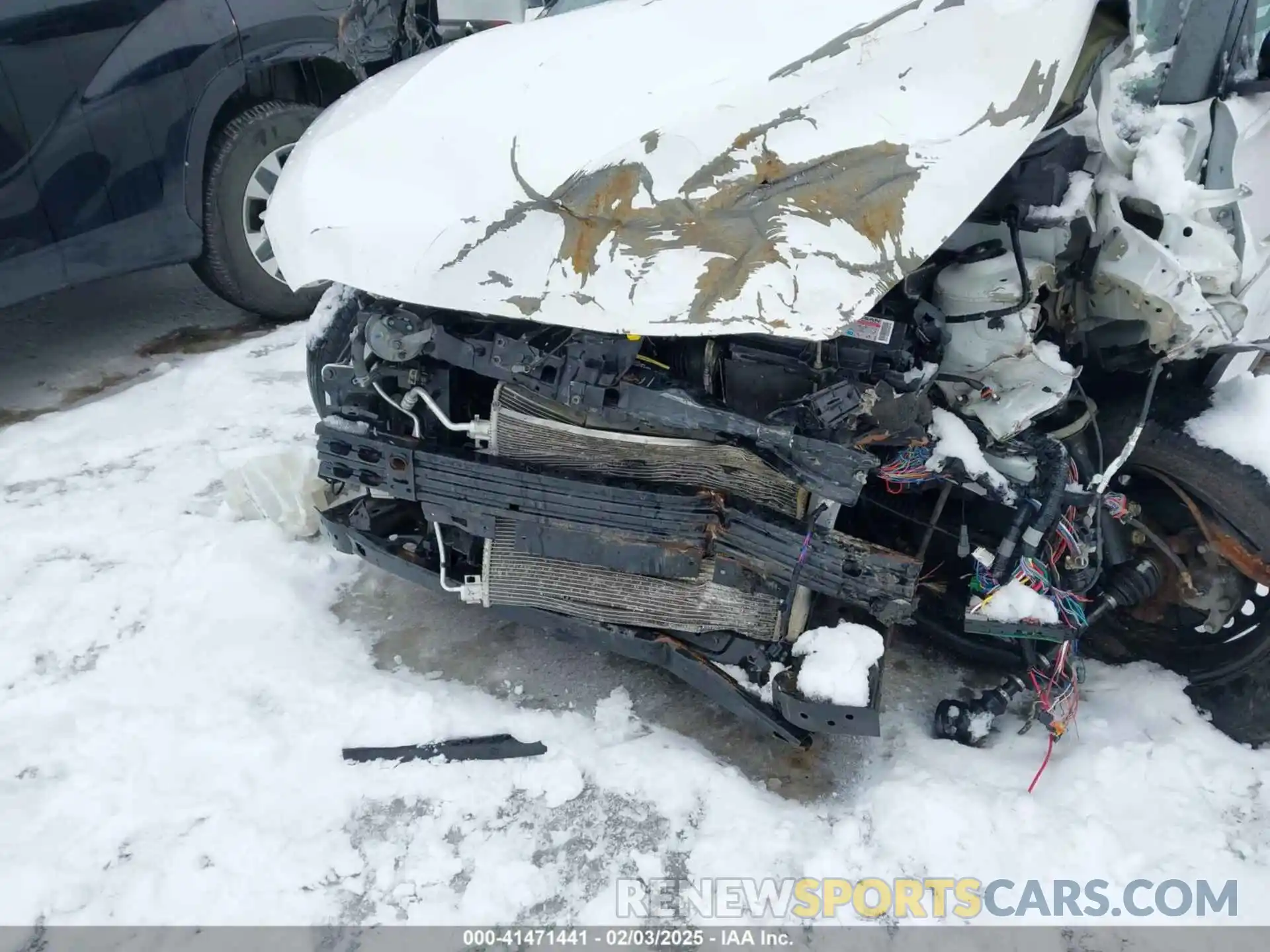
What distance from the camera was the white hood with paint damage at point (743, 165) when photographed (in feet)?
5.98

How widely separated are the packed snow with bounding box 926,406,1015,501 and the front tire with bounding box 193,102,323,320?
3.47 meters

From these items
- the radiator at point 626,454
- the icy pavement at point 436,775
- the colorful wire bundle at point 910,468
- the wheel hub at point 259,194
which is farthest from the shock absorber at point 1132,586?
the wheel hub at point 259,194

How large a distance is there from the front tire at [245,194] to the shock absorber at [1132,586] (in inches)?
158

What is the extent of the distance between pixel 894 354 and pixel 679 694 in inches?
47.0

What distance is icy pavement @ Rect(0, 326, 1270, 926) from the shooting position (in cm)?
198

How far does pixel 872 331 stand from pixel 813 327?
0.33 meters

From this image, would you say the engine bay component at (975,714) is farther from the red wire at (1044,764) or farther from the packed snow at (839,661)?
the packed snow at (839,661)

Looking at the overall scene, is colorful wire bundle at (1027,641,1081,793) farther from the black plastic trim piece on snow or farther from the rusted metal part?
the black plastic trim piece on snow

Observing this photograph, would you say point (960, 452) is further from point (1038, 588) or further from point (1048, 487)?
point (1038, 588)

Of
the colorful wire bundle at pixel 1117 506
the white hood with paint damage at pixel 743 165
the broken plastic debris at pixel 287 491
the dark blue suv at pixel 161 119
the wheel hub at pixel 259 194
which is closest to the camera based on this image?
the white hood with paint damage at pixel 743 165

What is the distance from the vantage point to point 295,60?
4.32 metres

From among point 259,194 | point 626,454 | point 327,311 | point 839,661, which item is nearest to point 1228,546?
point 839,661

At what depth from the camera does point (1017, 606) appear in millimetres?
2305

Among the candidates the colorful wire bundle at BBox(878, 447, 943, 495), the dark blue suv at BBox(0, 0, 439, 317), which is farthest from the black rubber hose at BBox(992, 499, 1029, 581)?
the dark blue suv at BBox(0, 0, 439, 317)
